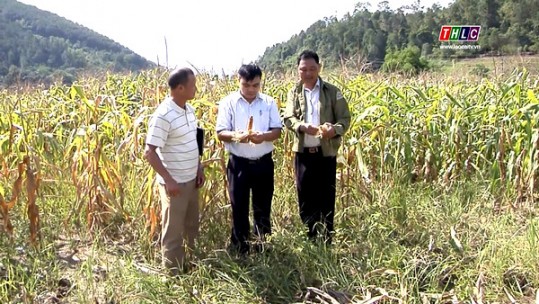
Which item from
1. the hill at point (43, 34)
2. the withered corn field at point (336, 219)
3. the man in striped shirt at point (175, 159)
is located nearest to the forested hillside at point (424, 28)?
the withered corn field at point (336, 219)

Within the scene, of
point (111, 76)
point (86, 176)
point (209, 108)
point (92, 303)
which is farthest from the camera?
point (111, 76)

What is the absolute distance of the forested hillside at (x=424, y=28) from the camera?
953 inches

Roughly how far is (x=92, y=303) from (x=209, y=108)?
167 cm

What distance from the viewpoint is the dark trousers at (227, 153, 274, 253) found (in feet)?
9.88

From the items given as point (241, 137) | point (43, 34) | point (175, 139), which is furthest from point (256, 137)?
point (43, 34)

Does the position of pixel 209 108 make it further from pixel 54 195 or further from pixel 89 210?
pixel 54 195

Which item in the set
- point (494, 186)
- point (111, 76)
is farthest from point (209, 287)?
point (111, 76)

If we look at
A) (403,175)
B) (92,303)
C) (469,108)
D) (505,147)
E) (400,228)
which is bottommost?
(92,303)

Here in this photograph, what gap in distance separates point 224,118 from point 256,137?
263 mm

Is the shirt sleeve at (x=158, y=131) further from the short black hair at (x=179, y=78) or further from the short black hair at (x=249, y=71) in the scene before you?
the short black hair at (x=249, y=71)

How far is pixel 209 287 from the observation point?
8.64ft

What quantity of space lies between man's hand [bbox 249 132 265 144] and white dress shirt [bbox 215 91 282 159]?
86 millimetres

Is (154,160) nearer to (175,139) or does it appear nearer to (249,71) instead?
(175,139)

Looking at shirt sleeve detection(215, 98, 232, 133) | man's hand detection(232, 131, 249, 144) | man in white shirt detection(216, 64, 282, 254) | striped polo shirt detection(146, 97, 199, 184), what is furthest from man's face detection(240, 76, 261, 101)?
striped polo shirt detection(146, 97, 199, 184)
